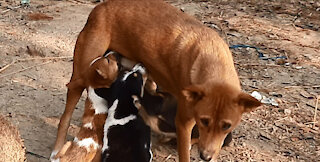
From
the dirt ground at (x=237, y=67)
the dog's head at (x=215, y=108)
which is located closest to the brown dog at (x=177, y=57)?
the dog's head at (x=215, y=108)

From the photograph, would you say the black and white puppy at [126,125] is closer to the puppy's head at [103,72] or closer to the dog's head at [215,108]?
the puppy's head at [103,72]

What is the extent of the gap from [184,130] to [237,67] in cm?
284

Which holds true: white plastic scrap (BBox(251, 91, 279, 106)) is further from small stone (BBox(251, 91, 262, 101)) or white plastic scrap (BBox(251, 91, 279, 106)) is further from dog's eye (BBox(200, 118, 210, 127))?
dog's eye (BBox(200, 118, 210, 127))

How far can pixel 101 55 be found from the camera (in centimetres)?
502

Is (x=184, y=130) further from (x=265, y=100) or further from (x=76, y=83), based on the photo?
(x=265, y=100)

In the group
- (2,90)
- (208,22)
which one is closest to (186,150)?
(2,90)

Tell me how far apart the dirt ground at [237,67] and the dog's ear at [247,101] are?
1.37 meters

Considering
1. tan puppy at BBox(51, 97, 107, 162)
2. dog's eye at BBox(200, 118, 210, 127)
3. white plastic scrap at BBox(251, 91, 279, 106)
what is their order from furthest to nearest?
white plastic scrap at BBox(251, 91, 279, 106)
tan puppy at BBox(51, 97, 107, 162)
dog's eye at BBox(200, 118, 210, 127)

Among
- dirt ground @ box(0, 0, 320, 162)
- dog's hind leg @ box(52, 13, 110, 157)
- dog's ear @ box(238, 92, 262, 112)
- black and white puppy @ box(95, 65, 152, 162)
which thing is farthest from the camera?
dirt ground @ box(0, 0, 320, 162)

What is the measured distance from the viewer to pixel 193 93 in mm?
4086

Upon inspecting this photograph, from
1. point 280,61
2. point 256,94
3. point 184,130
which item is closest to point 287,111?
point 256,94

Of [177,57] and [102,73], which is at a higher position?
[177,57]

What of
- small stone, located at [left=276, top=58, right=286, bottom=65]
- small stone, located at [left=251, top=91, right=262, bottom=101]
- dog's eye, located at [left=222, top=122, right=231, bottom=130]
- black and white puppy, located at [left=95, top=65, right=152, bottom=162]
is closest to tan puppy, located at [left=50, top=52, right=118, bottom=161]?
black and white puppy, located at [left=95, top=65, right=152, bottom=162]

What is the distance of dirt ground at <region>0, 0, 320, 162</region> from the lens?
5547 millimetres
